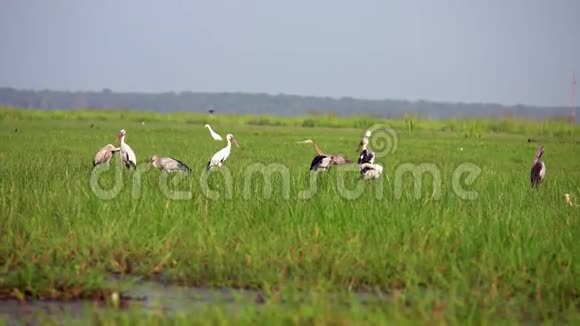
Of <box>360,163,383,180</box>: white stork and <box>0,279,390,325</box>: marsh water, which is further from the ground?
<box>360,163,383,180</box>: white stork

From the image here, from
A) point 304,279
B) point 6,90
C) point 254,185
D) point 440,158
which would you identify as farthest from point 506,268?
point 6,90

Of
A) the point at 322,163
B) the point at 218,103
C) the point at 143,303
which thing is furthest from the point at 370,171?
the point at 218,103

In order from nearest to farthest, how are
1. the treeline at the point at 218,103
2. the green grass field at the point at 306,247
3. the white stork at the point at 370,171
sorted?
the green grass field at the point at 306,247, the white stork at the point at 370,171, the treeline at the point at 218,103

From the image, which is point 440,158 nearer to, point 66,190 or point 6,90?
point 66,190

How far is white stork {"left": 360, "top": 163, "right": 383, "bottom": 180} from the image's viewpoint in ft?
34.1

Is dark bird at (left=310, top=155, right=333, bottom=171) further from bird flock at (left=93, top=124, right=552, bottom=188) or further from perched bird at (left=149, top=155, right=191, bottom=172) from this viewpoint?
perched bird at (left=149, top=155, right=191, bottom=172)

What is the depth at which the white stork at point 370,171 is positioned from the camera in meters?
10.4

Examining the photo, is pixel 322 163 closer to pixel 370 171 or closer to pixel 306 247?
pixel 370 171

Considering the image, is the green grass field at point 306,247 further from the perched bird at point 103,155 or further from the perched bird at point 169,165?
the perched bird at point 103,155

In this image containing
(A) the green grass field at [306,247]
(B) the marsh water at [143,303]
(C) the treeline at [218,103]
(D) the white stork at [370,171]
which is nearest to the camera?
(B) the marsh water at [143,303]

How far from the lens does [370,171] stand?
1047 centimetres

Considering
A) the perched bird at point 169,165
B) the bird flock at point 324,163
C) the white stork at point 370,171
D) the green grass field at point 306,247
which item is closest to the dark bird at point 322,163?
the bird flock at point 324,163

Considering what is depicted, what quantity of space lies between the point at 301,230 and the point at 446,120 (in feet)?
91.4

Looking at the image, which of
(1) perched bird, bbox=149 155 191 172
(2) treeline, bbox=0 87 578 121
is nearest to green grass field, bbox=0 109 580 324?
(1) perched bird, bbox=149 155 191 172
